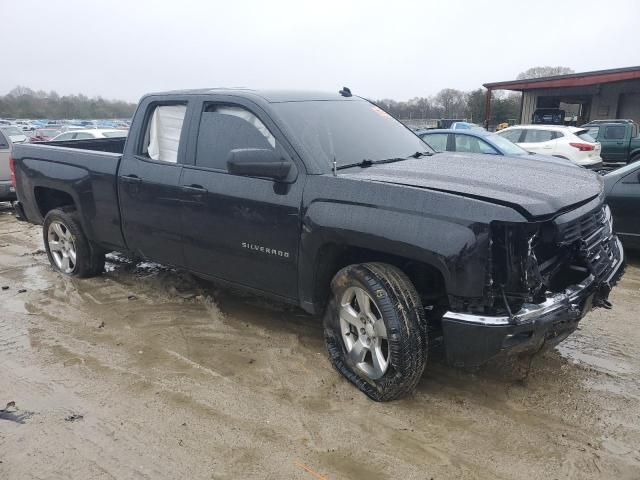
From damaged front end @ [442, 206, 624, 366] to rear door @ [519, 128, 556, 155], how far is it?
451 inches

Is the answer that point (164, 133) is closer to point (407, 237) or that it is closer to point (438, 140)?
point (407, 237)

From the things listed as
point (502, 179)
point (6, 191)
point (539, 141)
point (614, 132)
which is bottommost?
point (6, 191)

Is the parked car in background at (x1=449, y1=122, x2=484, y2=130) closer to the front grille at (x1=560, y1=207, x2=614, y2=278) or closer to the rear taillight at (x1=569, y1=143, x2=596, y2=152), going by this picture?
the rear taillight at (x1=569, y1=143, x2=596, y2=152)

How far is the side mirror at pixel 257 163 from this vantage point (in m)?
3.41

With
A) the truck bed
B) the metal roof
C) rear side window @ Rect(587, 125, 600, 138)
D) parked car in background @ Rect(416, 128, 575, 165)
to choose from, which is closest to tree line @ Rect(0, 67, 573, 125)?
the metal roof

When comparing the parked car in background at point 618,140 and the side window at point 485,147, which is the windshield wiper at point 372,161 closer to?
the side window at point 485,147

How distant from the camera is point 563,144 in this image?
45.2 feet

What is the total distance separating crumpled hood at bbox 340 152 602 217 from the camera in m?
2.89

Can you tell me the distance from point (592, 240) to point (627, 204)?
3.32m

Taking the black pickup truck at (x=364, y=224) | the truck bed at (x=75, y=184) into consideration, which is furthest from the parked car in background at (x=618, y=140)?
the truck bed at (x=75, y=184)

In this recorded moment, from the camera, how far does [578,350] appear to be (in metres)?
3.97

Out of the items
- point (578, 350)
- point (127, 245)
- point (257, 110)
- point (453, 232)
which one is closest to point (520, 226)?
point (453, 232)

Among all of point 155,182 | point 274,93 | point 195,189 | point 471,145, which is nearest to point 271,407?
point 195,189

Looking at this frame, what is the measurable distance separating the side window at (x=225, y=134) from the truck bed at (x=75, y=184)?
3.71 ft
